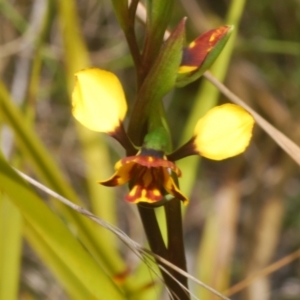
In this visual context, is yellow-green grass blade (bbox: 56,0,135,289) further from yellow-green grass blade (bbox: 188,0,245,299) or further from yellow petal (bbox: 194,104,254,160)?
yellow petal (bbox: 194,104,254,160)

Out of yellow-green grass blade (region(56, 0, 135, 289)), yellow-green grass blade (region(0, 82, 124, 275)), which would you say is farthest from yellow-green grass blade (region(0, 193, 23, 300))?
yellow-green grass blade (region(56, 0, 135, 289))

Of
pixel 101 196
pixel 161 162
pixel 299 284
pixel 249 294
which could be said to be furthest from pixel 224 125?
pixel 299 284

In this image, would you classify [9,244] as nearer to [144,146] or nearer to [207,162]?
[144,146]

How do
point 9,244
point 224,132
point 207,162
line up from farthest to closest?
point 207,162, point 9,244, point 224,132

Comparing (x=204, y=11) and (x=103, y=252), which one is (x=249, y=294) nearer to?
(x=103, y=252)

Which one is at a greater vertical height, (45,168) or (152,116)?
(45,168)

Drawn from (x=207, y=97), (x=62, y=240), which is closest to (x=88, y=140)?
Result: (x=207, y=97)
